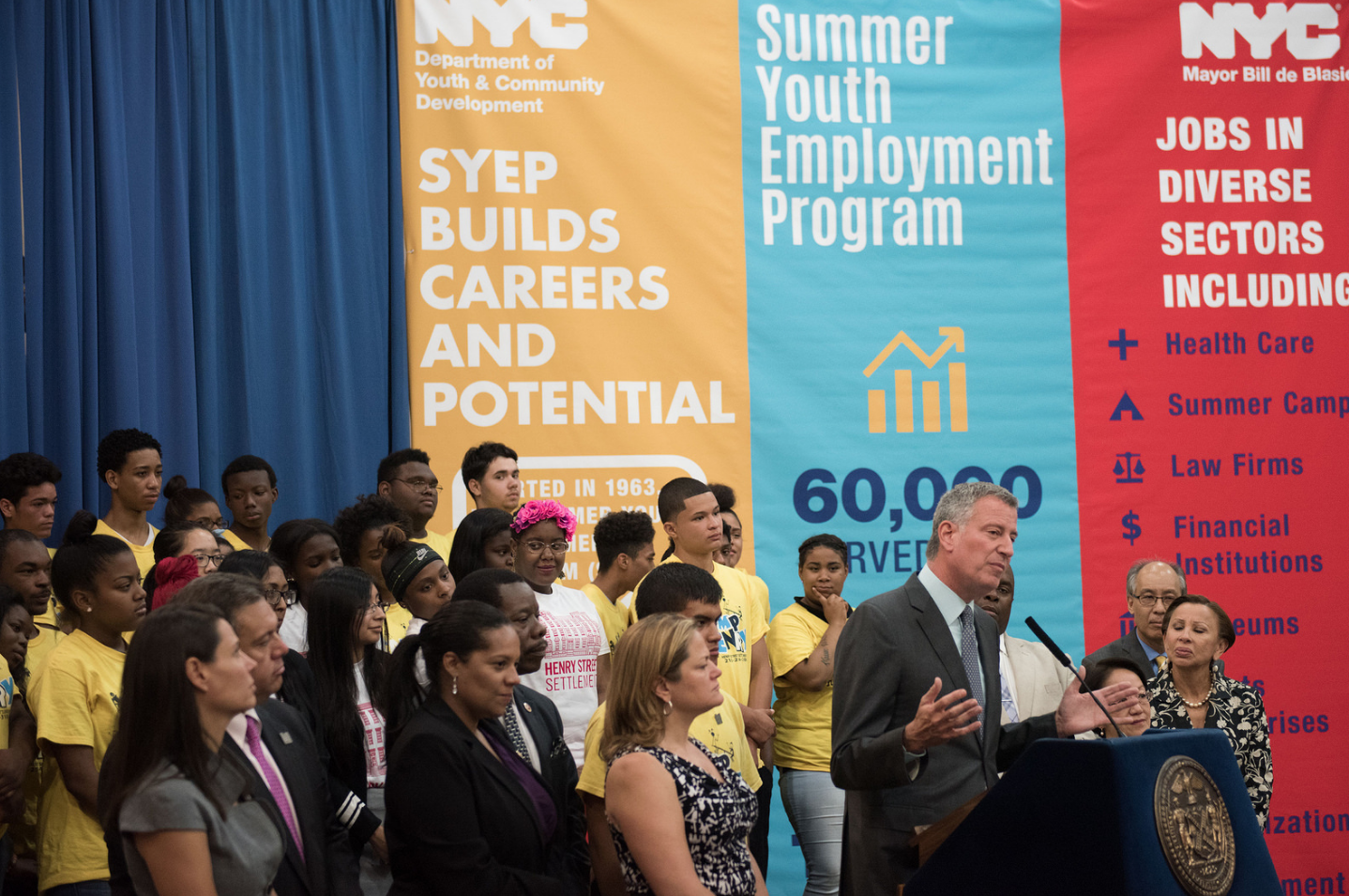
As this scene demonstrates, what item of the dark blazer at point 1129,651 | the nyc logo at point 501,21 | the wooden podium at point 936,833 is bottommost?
the dark blazer at point 1129,651

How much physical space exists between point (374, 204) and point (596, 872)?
3.56m

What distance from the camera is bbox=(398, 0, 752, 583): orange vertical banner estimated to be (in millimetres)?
5840

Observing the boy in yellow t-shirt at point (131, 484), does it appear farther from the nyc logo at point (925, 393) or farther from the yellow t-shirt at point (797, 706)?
the nyc logo at point (925, 393)

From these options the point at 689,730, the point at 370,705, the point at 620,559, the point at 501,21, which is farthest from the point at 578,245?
the point at 689,730

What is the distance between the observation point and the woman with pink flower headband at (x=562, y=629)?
13.0 ft

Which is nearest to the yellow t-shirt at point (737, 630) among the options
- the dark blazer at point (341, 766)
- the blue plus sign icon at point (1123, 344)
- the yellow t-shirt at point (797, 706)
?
the yellow t-shirt at point (797, 706)

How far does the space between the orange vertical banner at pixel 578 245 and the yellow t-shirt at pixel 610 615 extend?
1.34m

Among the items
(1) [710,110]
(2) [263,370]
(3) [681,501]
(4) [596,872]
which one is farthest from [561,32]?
(4) [596,872]

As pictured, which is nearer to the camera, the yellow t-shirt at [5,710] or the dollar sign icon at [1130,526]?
the yellow t-shirt at [5,710]

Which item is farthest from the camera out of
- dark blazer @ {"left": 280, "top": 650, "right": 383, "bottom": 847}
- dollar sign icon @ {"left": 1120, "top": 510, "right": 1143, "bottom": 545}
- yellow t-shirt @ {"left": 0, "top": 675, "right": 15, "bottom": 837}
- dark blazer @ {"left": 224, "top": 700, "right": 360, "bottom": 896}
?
dollar sign icon @ {"left": 1120, "top": 510, "right": 1143, "bottom": 545}

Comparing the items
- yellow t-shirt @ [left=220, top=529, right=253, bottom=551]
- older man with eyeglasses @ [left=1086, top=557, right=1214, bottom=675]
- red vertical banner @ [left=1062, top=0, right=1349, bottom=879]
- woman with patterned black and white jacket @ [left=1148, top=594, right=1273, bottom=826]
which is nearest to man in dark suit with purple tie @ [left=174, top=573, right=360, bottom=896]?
yellow t-shirt @ [left=220, top=529, right=253, bottom=551]

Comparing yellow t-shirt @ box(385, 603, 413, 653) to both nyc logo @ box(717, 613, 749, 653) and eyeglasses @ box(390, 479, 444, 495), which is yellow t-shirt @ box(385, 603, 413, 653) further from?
nyc logo @ box(717, 613, 749, 653)

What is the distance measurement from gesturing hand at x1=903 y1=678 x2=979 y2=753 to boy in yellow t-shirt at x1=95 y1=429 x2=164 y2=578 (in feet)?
10.0

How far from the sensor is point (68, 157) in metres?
5.25
